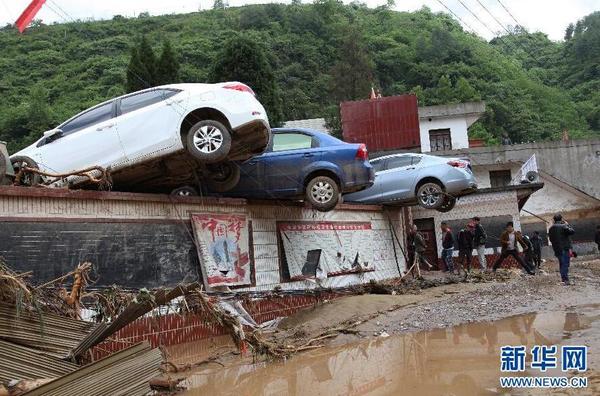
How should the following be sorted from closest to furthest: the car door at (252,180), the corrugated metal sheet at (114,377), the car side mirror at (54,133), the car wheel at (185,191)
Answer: the corrugated metal sheet at (114,377), the car side mirror at (54,133), the car wheel at (185,191), the car door at (252,180)

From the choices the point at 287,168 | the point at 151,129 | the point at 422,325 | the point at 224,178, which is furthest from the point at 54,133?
the point at 422,325

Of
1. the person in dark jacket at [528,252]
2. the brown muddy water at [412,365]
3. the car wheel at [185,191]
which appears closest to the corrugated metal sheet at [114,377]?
the brown muddy water at [412,365]

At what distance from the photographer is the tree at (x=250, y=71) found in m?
28.6

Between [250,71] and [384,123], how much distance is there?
23.7ft

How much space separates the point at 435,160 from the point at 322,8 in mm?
57045

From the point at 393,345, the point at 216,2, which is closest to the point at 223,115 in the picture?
the point at 393,345

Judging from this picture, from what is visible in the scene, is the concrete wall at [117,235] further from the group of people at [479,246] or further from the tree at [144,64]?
the tree at [144,64]

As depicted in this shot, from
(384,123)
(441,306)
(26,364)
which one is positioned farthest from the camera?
(384,123)

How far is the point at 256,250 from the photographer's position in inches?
416

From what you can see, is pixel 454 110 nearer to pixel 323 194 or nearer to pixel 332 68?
pixel 332 68

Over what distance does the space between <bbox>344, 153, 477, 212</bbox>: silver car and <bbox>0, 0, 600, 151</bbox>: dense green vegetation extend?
2184cm

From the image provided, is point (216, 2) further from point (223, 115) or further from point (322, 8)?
point (223, 115)

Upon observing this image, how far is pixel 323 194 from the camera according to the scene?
35.6 ft

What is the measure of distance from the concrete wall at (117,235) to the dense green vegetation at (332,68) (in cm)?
2744
